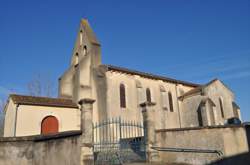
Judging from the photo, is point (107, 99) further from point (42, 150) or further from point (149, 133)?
point (42, 150)

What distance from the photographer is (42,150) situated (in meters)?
9.73

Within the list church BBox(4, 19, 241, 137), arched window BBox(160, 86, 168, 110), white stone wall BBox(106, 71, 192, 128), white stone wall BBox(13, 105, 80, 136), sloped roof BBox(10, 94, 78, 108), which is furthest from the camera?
arched window BBox(160, 86, 168, 110)

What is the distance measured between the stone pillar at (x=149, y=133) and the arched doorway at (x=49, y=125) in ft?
31.1

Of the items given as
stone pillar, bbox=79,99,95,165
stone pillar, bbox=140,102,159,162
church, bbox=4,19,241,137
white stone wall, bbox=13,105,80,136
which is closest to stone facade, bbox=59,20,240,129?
church, bbox=4,19,241,137

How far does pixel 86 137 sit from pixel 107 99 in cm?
1145

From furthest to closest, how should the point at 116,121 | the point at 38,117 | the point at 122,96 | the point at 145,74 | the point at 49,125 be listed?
the point at 145,74
the point at 122,96
the point at 49,125
the point at 38,117
the point at 116,121

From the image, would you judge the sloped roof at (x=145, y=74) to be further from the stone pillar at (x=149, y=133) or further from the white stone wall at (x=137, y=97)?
the stone pillar at (x=149, y=133)

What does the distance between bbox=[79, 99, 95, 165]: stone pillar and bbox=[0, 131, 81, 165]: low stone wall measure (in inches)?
10.2

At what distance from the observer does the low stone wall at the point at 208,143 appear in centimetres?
1109

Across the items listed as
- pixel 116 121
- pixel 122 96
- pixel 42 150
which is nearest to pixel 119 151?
pixel 116 121

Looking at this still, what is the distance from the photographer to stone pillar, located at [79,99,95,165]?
29.3 ft

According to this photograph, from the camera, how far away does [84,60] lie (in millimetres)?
23219

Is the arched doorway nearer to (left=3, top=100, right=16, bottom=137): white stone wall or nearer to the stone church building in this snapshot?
the stone church building

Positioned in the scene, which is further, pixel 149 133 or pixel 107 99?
pixel 107 99
